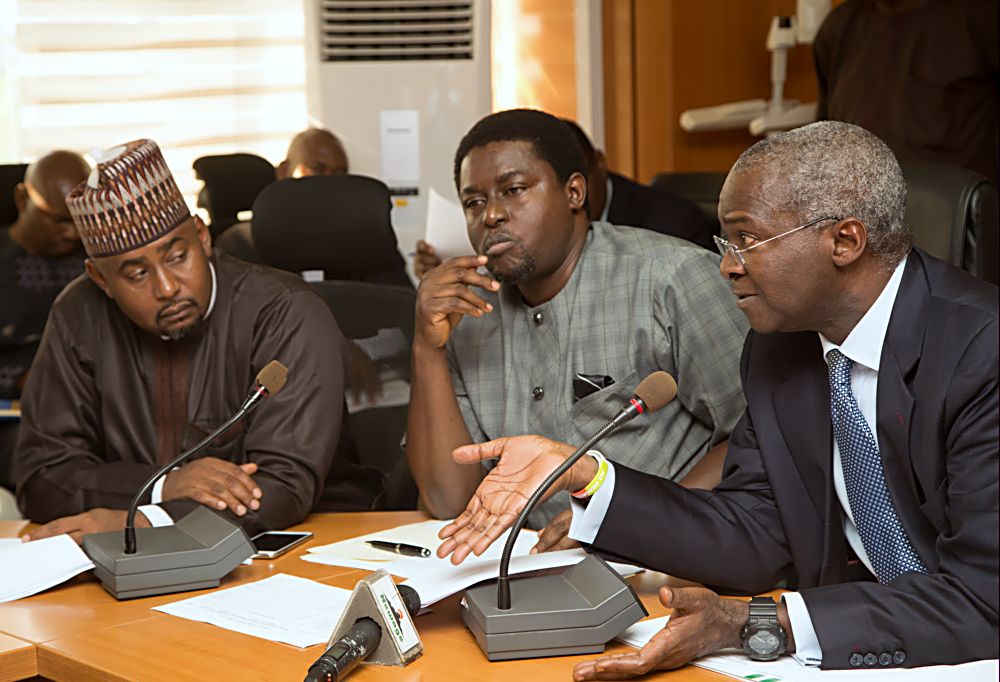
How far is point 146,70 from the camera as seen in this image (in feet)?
15.0

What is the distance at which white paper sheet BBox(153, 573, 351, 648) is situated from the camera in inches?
61.4

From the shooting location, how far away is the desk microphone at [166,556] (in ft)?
5.79

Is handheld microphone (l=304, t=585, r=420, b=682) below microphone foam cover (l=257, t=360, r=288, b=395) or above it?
below

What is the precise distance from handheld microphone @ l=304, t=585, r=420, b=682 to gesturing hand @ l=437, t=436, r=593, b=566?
0.63 ft

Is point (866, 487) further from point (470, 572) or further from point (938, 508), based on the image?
point (470, 572)

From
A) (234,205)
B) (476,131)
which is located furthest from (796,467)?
(234,205)

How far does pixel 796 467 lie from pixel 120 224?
4.32ft

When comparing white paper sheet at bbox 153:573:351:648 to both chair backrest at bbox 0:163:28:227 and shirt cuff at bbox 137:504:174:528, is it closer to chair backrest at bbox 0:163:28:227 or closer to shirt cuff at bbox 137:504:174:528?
shirt cuff at bbox 137:504:174:528

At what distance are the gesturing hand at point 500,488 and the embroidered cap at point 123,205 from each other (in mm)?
941

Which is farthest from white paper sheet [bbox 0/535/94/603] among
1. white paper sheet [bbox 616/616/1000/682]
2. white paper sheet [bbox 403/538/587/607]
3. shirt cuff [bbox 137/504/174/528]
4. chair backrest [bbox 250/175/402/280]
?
chair backrest [bbox 250/175/402/280]

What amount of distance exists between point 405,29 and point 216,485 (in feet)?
8.62

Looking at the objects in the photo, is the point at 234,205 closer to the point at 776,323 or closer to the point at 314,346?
the point at 314,346

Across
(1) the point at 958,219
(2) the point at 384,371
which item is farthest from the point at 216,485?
(1) the point at 958,219

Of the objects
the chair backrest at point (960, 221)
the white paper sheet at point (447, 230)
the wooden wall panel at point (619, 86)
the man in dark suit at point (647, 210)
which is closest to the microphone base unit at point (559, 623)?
the chair backrest at point (960, 221)
